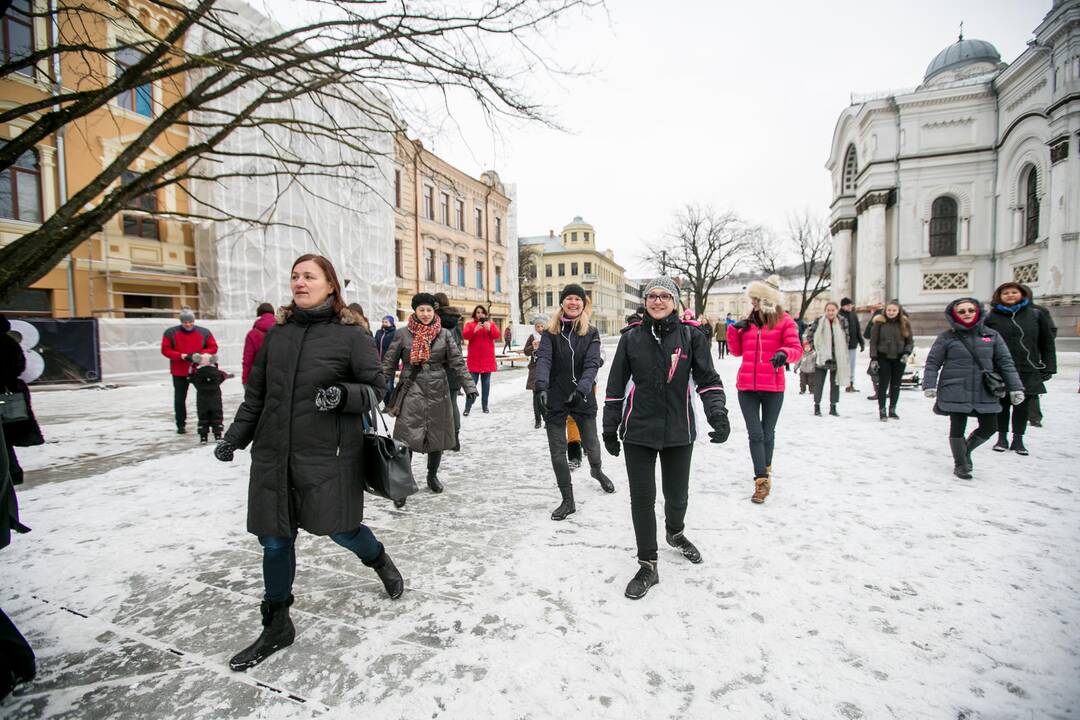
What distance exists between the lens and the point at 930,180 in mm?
29125

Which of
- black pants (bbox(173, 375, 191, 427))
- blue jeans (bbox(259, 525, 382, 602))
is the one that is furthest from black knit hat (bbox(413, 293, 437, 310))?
black pants (bbox(173, 375, 191, 427))

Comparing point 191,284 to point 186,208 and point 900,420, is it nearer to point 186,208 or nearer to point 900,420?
point 186,208

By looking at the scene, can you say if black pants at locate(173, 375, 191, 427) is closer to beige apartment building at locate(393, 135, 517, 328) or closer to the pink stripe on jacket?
the pink stripe on jacket

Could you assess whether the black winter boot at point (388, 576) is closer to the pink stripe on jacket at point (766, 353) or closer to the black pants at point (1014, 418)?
the pink stripe on jacket at point (766, 353)

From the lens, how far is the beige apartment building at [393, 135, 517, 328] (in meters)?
28.5

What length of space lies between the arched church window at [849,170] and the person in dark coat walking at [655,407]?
132 feet

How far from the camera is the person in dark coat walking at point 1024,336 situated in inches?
245

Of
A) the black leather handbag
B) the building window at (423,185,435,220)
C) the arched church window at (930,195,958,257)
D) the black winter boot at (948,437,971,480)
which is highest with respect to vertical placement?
the building window at (423,185,435,220)

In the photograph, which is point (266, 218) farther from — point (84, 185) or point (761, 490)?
point (761, 490)

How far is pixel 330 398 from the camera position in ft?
8.18

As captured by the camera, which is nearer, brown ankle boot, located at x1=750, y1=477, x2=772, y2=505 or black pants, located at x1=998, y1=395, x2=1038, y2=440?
brown ankle boot, located at x1=750, y1=477, x2=772, y2=505

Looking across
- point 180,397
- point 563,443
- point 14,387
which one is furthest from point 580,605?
point 180,397

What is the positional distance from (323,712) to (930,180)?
122 feet

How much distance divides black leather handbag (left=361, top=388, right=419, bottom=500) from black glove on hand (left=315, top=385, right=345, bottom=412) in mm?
199
